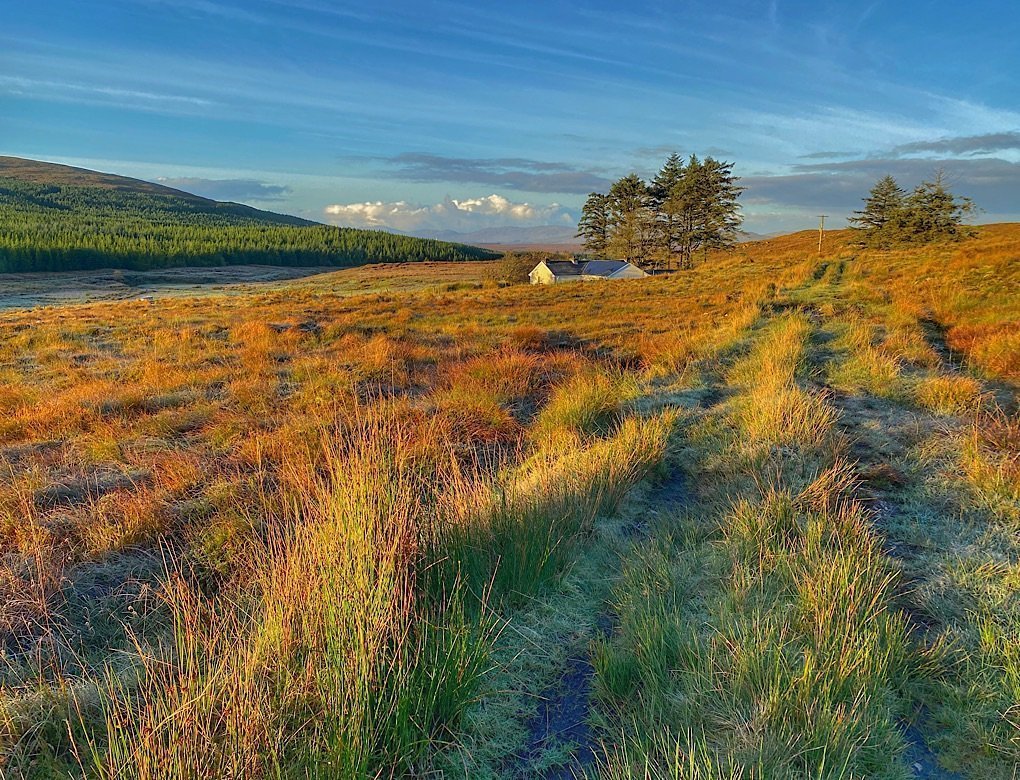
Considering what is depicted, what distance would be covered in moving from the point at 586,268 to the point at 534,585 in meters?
56.4

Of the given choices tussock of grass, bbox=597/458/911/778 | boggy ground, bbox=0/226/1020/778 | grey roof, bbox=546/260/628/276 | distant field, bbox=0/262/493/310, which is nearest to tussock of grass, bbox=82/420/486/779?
boggy ground, bbox=0/226/1020/778

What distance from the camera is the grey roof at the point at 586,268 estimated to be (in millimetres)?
56281

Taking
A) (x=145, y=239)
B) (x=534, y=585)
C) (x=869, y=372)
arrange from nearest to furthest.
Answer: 1. (x=534, y=585)
2. (x=869, y=372)
3. (x=145, y=239)

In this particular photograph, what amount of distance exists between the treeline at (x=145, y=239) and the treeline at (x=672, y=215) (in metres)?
68.7

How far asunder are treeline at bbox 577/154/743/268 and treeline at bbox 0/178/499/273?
68685 millimetres

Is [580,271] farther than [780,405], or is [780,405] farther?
[580,271]

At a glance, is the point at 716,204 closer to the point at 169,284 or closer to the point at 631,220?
the point at 631,220

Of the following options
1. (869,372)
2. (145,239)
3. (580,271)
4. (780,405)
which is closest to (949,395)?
(869,372)

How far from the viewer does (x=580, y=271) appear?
58.8m

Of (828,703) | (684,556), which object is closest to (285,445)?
(684,556)

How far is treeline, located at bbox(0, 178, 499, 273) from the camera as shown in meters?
83.2

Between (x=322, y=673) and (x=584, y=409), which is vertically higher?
(x=584, y=409)

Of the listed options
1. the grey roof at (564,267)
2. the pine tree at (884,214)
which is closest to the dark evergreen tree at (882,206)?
the pine tree at (884,214)

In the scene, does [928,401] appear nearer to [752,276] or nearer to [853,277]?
[853,277]
